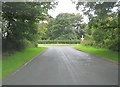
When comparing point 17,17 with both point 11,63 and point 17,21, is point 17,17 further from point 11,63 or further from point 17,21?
point 11,63

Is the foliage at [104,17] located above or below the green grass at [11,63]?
above

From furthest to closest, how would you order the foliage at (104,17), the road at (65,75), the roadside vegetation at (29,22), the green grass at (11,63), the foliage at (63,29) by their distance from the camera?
the foliage at (63,29) < the foliage at (104,17) < the roadside vegetation at (29,22) < the green grass at (11,63) < the road at (65,75)

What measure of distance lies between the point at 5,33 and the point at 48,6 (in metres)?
6.73

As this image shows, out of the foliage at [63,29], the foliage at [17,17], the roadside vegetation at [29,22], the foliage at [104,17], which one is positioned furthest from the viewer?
the foliage at [63,29]

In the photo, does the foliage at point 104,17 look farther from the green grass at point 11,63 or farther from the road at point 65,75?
the road at point 65,75

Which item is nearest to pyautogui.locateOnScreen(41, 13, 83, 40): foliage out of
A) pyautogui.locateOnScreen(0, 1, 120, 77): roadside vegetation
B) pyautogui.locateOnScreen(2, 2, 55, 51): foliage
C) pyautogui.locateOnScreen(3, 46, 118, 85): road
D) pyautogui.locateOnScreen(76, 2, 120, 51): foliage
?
pyautogui.locateOnScreen(0, 1, 120, 77): roadside vegetation

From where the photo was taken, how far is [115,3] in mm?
30688

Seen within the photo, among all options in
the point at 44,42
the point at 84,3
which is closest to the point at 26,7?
the point at 84,3

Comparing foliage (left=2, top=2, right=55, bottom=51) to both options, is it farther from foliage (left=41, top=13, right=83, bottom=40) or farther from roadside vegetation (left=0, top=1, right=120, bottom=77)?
foliage (left=41, top=13, right=83, bottom=40)

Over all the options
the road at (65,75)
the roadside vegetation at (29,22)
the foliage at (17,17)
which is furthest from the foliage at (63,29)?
the road at (65,75)

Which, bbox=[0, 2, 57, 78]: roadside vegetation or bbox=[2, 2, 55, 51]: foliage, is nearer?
bbox=[0, 2, 57, 78]: roadside vegetation

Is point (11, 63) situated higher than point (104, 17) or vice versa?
point (104, 17)

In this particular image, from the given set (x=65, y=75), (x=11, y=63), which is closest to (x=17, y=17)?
(x=11, y=63)

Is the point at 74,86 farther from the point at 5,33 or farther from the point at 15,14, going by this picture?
the point at 5,33
